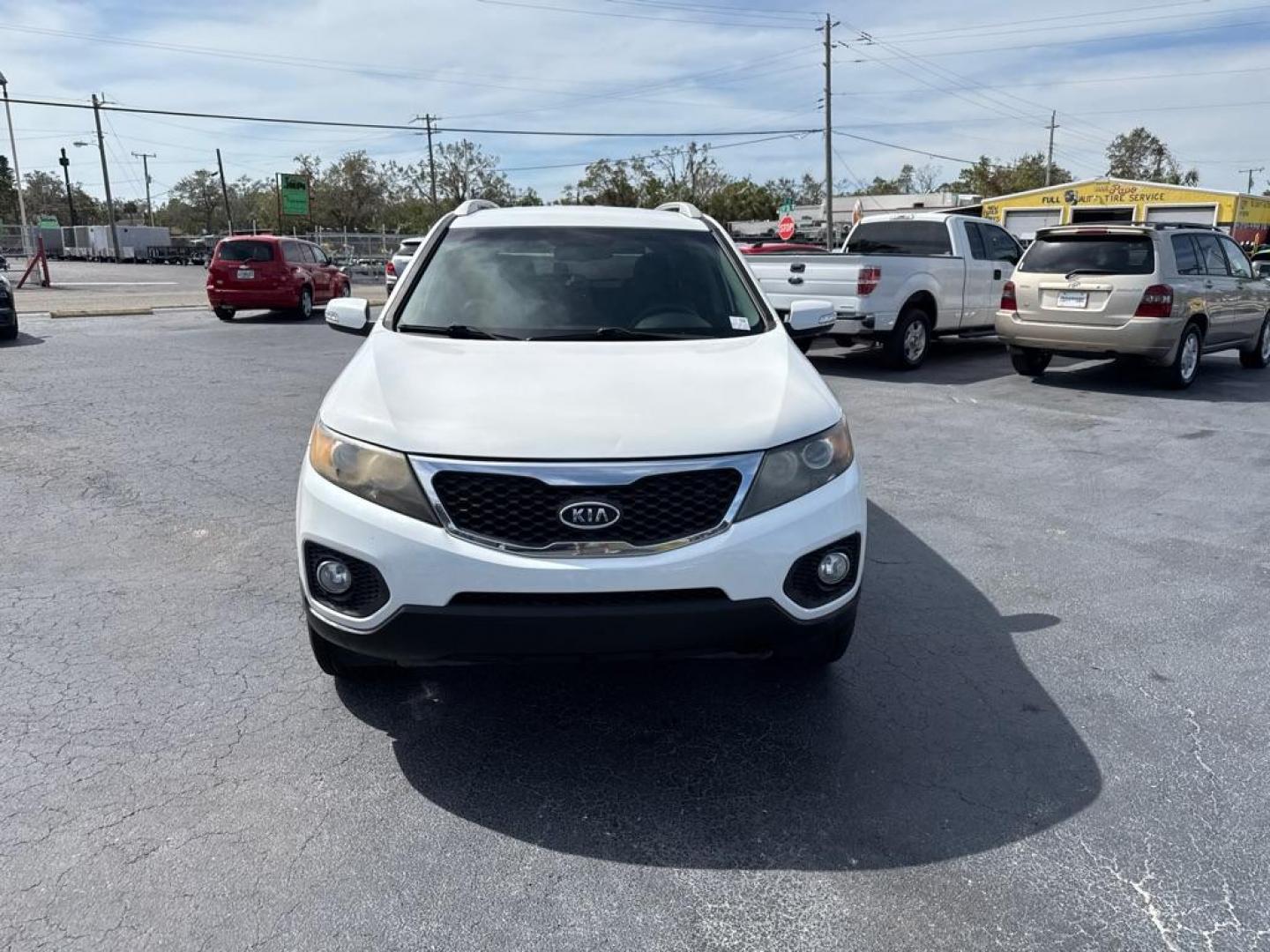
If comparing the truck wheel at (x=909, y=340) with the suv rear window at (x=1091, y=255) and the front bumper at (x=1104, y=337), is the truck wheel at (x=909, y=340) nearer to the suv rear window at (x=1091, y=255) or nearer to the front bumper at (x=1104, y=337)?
the front bumper at (x=1104, y=337)

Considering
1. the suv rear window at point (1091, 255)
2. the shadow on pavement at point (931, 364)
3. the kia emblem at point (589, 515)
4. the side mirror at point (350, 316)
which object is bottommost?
the shadow on pavement at point (931, 364)

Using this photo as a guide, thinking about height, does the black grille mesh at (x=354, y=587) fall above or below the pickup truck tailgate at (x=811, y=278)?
below

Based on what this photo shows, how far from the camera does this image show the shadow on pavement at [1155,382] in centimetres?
1035

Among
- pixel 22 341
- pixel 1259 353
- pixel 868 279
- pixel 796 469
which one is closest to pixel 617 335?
pixel 796 469

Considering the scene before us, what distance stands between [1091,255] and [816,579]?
904cm

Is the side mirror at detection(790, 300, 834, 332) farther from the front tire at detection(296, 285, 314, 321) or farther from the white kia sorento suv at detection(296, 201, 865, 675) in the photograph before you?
the front tire at detection(296, 285, 314, 321)

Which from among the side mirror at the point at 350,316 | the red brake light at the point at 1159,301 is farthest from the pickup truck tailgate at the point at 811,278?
the side mirror at the point at 350,316

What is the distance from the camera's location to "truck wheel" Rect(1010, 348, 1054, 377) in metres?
11.3

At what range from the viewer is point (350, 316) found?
4.76 metres

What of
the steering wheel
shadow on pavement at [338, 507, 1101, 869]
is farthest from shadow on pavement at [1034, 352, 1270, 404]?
the steering wheel

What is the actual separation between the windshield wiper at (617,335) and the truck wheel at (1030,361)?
28.2ft

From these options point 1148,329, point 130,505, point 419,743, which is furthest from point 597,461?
point 1148,329

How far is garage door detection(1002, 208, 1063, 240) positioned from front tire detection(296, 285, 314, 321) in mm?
42625

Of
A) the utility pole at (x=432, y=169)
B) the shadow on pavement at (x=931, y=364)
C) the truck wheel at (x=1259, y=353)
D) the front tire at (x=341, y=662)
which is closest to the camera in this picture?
the front tire at (x=341, y=662)
